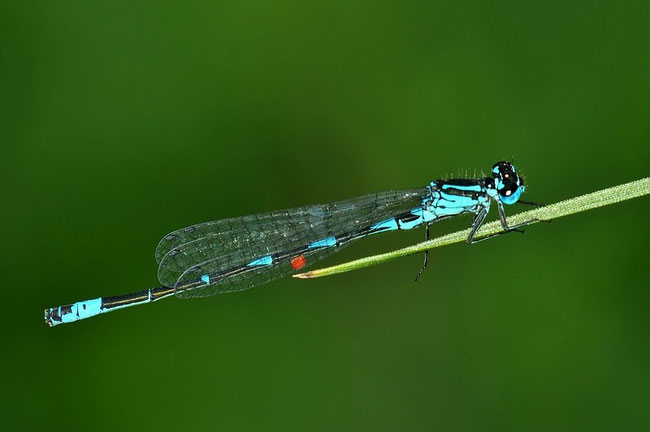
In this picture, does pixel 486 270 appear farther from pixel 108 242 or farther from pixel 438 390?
pixel 108 242

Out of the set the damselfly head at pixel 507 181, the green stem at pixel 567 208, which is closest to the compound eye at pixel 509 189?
the damselfly head at pixel 507 181

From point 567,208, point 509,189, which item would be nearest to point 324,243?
point 509,189

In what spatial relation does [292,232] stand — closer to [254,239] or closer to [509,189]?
[254,239]

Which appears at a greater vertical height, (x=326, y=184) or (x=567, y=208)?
(x=326, y=184)

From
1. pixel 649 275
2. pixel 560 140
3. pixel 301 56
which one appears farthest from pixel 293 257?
pixel 649 275

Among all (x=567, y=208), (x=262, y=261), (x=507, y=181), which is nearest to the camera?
(x=567, y=208)

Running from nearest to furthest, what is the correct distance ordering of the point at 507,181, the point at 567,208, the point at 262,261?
1. the point at 567,208
2. the point at 507,181
3. the point at 262,261
